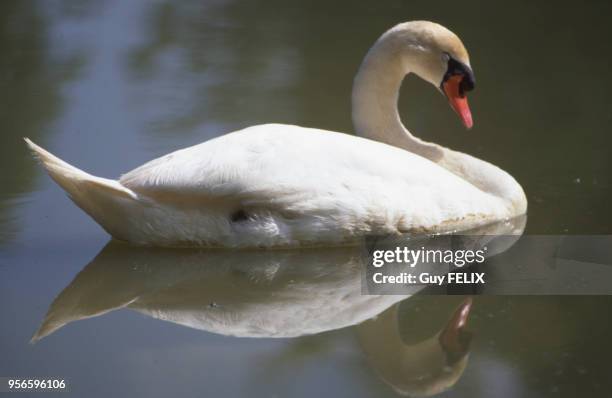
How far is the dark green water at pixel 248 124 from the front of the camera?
423 centimetres

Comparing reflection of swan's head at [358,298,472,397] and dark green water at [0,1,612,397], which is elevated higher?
dark green water at [0,1,612,397]

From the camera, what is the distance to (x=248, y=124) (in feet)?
23.4

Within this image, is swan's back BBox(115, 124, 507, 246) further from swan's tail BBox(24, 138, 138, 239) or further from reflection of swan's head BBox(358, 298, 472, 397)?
reflection of swan's head BBox(358, 298, 472, 397)

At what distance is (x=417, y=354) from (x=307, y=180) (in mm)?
1087

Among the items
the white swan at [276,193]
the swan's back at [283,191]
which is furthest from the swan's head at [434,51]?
the swan's back at [283,191]

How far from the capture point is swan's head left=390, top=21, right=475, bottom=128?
5.93 m

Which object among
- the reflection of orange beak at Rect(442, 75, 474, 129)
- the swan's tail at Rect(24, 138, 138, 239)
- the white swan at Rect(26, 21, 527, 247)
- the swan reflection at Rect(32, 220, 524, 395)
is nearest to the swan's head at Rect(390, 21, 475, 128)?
the reflection of orange beak at Rect(442, 75, 474, 129)

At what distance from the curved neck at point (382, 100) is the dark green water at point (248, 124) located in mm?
766

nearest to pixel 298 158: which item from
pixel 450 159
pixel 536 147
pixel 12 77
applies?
pixel 450 159

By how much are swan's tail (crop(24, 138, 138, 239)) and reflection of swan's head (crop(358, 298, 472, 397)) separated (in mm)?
1269

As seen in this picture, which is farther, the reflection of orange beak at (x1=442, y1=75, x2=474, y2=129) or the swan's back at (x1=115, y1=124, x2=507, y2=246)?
the reflection of orange beak at (x1=442, y1=75, x2=474, y2=129)

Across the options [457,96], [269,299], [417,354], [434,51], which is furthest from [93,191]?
[457,96]

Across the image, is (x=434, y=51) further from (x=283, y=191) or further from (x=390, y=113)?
(x=283, y=191)

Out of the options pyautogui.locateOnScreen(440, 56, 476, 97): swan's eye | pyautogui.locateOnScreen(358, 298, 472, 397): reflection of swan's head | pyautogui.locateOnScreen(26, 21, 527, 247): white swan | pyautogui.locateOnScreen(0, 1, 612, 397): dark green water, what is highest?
pyautogui.locateOnScreen(440, 56, 476, 97): swan's eye
